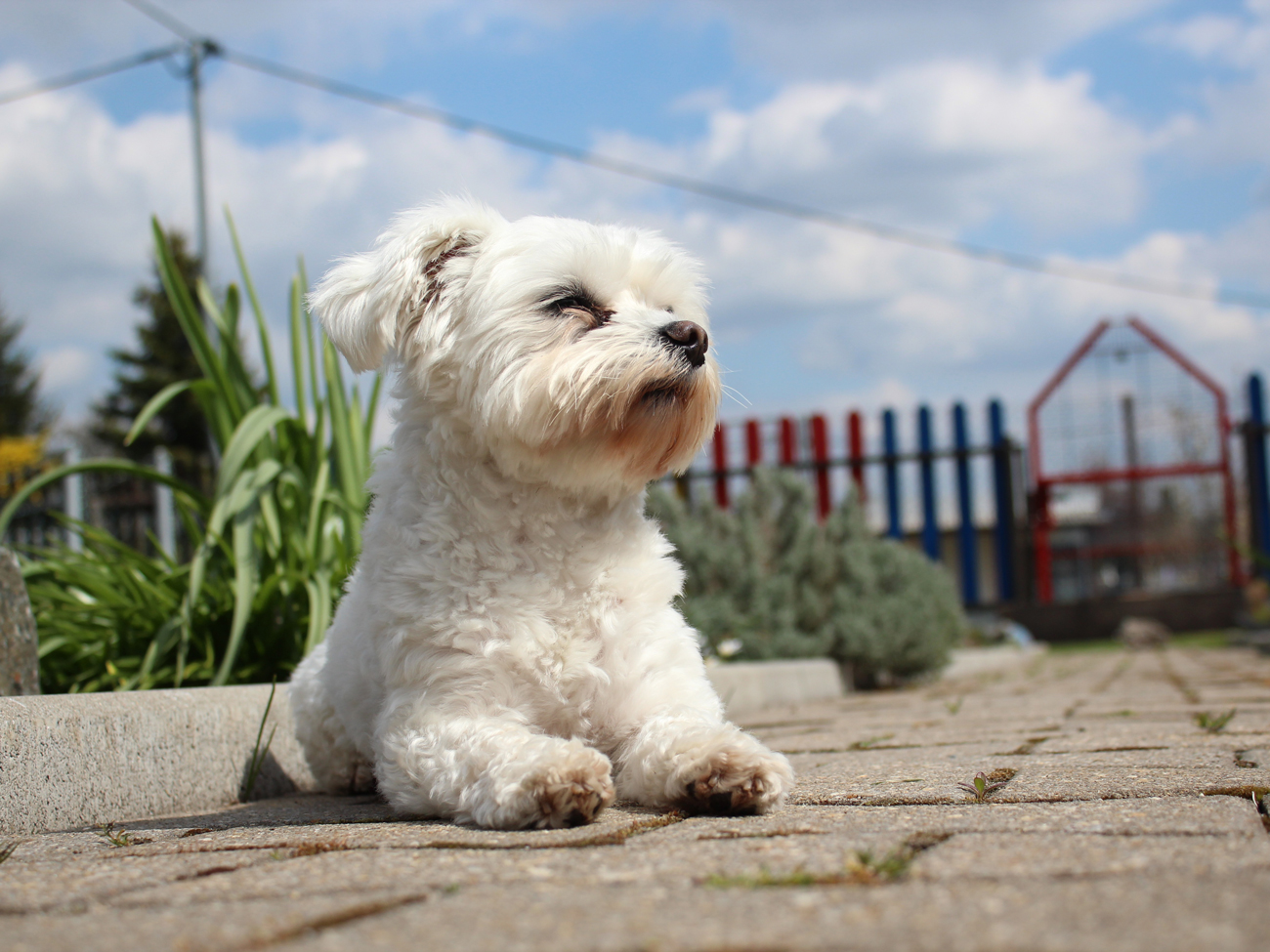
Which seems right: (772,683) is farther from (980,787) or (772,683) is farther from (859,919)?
(859,919)

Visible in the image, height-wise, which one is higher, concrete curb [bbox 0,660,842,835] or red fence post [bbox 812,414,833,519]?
red fence post [bbox 812,414,833,519]

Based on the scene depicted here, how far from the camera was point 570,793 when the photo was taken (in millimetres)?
2082

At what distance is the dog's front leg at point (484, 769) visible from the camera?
209 centimetres

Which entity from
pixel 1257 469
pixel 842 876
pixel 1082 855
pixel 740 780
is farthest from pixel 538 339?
pixel 1257 469

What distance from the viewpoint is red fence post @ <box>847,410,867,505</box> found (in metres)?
12.6

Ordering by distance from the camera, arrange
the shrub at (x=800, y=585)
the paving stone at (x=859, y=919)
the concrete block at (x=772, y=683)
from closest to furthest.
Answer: the paving stone at (x=859, y=919) < the concrete block at (x=772, y=683) < the shrub at (x=800, y=585)

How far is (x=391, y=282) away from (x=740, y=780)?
56.1 inches

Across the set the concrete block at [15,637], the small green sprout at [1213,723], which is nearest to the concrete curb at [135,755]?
the concrete block at [15,637]

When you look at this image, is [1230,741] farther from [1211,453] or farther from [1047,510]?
[1211,453]

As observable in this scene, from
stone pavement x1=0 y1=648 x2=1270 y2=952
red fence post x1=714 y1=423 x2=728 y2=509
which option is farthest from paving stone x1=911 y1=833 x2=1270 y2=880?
red fence post x1=714 y1=423 x2=728 y2=509

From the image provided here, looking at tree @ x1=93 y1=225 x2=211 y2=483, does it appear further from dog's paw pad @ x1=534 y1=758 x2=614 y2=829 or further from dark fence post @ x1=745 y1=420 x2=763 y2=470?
dog's paw pad @ x1=534 y1=758 x2=614 y2=829

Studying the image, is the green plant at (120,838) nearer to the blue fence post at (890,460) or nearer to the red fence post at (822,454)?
the red fence post at (822,454)

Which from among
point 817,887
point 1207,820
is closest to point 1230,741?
point 1207,820

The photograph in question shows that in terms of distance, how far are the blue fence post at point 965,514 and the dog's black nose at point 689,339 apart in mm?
10527
